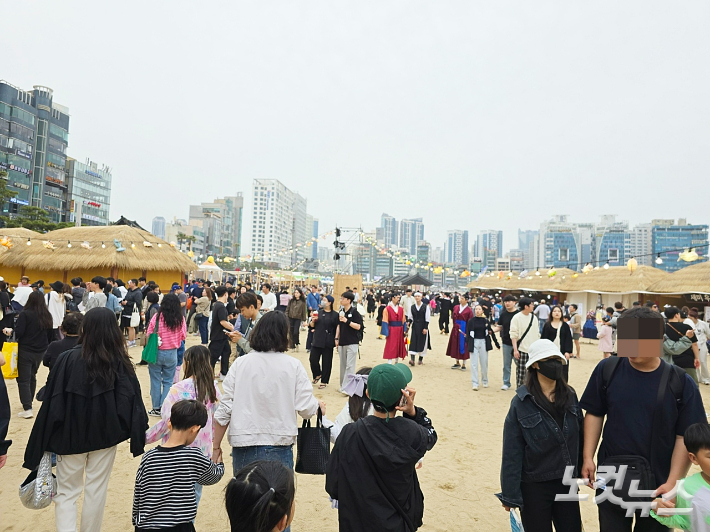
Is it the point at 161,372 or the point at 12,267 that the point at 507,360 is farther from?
the point at 12,267

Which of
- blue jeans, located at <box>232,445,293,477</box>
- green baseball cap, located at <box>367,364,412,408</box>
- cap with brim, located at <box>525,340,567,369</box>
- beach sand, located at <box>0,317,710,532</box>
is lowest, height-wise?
beach sand, located at <box>0,317,710,532</box>

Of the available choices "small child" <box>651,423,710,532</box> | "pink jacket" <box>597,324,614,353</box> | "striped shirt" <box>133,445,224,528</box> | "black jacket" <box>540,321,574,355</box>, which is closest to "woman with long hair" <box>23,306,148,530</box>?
"striped shirt" <box>133,445,224,528</box>

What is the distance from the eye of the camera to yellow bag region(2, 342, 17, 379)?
5.52 metres

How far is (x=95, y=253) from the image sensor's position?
19.2m

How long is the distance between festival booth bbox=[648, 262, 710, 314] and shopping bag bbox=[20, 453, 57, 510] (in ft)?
76.4

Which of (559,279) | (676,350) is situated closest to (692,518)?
(676,350)

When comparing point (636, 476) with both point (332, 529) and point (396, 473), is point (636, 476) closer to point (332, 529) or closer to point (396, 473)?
point (396, 473)

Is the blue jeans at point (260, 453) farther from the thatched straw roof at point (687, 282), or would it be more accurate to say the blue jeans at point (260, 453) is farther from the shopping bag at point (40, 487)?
the thatched straw roof at point (687, 282)

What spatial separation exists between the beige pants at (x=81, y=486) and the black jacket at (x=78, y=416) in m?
0.13

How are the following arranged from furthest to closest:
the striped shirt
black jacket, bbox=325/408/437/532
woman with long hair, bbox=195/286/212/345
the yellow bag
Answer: woman with long hair, bbox=195/286/212/345 < the yellow bag < the striped shirt < black jacket, bbox=325/408/437/532

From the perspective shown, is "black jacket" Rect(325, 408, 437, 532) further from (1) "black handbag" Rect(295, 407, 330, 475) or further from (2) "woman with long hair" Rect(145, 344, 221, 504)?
(2) "woman with long hair" Rect(145, 344, 221, 504)

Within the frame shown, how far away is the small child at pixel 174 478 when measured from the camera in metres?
2.22

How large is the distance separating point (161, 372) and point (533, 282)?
32.7 metres

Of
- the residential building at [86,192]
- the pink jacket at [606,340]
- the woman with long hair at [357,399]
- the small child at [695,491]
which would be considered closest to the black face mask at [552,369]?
the small child at [695,491]
